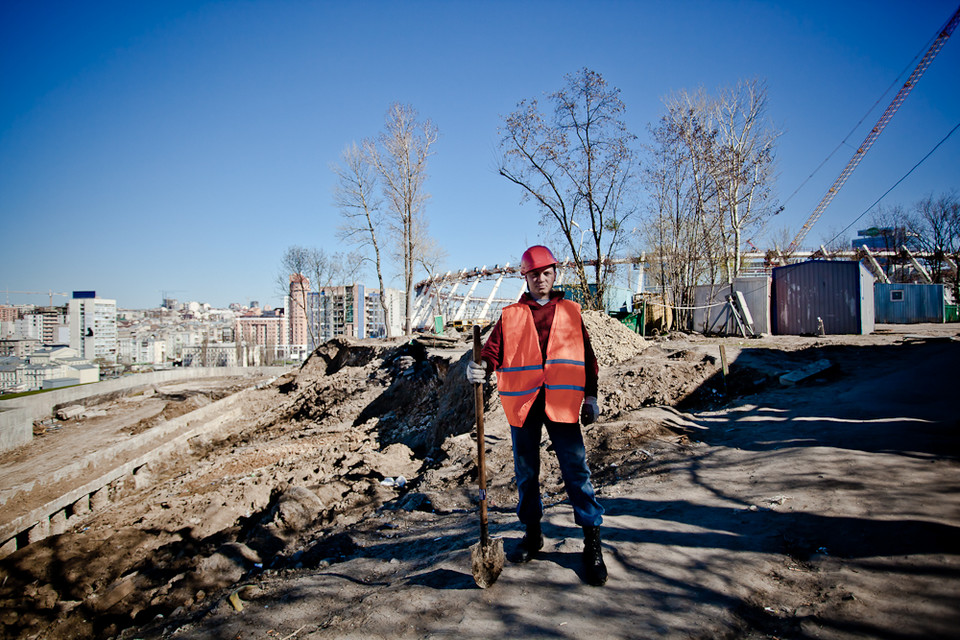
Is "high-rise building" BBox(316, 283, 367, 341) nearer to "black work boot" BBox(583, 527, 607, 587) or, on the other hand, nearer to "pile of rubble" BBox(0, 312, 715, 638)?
"pile of rubble" BBox(0, 312, 715, 638)

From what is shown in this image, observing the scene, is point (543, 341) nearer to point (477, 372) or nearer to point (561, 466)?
point (477, 372)

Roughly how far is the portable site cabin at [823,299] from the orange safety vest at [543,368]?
51.0 feet

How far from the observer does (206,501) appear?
7504 mm

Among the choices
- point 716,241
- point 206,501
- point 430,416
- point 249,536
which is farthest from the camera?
point 716,241

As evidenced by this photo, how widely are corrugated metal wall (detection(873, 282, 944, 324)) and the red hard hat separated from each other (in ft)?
97.9

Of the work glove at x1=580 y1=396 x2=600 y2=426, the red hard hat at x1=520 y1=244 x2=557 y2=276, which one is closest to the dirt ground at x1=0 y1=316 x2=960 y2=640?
the work glove at x1=580 y1=396 x2=600 y2=426

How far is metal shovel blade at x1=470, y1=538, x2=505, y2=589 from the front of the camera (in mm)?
2492

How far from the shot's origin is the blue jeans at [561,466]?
8.46 ft

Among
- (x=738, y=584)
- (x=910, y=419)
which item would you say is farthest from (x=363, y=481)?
(x=910, y=419)

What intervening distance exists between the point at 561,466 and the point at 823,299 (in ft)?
54.8

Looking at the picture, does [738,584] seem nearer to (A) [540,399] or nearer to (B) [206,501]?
(A) [540,399]

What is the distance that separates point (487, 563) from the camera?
8.34ft

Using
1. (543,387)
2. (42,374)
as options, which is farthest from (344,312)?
(543,387)

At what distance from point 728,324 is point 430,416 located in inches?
480
